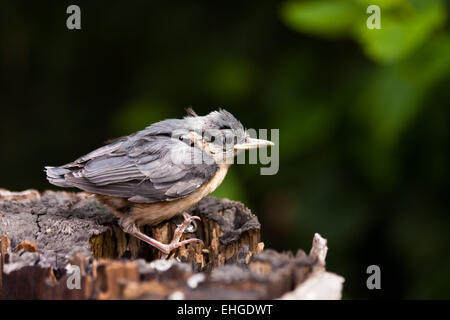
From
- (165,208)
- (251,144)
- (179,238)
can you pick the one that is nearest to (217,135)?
(251,144)

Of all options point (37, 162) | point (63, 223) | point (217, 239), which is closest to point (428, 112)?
point (217, 239)

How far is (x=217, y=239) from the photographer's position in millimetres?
3320

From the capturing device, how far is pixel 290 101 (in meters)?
4.68

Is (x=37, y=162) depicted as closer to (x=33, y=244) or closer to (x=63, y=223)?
(x=63, y=223)

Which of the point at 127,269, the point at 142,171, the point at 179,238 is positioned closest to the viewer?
the point at 127,269

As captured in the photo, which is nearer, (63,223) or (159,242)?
(63,223)

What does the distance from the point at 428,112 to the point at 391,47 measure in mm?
860

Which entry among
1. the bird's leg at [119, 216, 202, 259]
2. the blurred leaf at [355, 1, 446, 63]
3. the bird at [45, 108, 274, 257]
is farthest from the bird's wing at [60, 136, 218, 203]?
the blurred leaf at [355, 1, 446, 63]

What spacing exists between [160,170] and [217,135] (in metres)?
0.38

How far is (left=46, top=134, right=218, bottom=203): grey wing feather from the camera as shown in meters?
3.23

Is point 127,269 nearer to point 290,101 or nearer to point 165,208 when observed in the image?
point 165,208

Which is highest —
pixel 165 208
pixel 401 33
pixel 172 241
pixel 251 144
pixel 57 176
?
pixel 401 33

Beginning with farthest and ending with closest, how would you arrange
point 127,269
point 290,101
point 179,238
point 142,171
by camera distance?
1. point 290,101
2. point 179,238
3. point 142,171
4. point 127,269

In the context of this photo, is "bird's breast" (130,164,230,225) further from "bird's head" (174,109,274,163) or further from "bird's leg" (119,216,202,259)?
"bird's head" (174,109,274,163)
